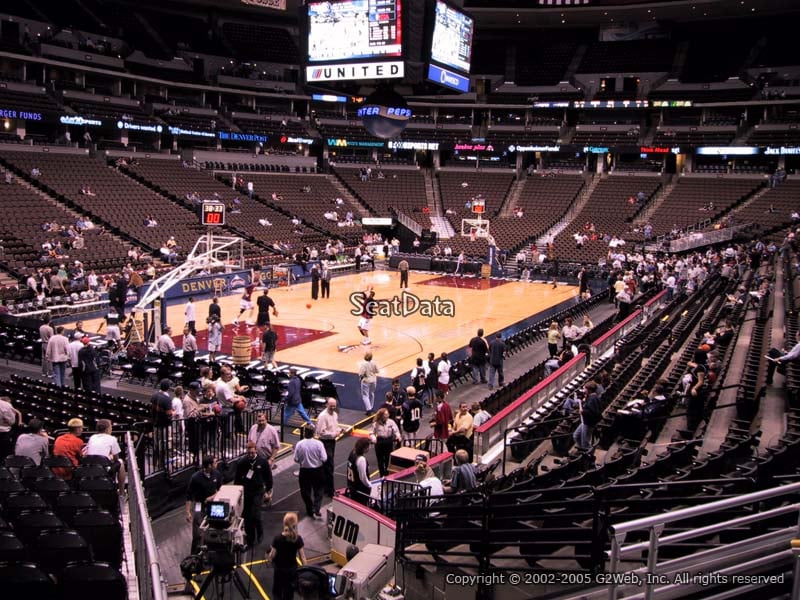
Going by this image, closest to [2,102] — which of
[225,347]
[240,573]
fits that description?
[225,347]

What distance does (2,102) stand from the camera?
123ft

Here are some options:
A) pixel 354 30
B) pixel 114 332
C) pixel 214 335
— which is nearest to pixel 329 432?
pixel 214 335

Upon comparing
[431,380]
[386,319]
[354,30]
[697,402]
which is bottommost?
[386,319]

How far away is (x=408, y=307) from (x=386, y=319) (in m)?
2.16

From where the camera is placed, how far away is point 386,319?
2670 centimetres

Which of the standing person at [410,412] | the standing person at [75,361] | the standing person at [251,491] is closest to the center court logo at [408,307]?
the standing person at [75,361]

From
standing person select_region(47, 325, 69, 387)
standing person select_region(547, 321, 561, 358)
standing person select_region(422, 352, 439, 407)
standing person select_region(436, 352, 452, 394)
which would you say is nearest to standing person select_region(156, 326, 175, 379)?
standing person select_region(47, 325, 69, 387)

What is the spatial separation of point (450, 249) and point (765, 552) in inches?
1564

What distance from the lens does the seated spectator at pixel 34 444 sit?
8984 mm

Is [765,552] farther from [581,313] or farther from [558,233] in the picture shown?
[558,233]

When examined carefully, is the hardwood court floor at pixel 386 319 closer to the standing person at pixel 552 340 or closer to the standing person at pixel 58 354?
the standing person at pixel 552 340

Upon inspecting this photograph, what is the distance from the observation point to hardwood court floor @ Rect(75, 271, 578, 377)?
2078 centimetres

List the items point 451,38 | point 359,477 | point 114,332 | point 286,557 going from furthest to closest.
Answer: point 114,332 < point 451,38 < point 359,477 < point 286,557

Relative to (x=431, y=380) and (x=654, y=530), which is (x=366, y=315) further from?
(x=654, y=530)
